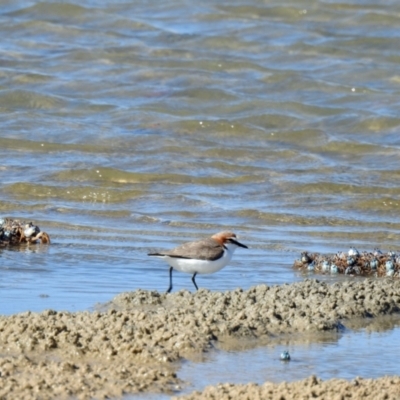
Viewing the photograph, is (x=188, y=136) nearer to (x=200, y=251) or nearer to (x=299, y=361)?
(x=200, y=251)

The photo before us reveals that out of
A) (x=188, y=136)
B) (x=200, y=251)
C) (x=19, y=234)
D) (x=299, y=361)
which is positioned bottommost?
(x=299, y=361)

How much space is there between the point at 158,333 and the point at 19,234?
3.61 m

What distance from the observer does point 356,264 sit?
26.6 feet

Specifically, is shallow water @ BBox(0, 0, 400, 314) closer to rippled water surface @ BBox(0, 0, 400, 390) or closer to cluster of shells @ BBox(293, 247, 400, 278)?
rippled water surface @ BBox(0, 0, 400, 390)

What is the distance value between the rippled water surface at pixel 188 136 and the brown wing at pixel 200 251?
366mm

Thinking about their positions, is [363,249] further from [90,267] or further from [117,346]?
[117,346]

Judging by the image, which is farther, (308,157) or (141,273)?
(308,157)

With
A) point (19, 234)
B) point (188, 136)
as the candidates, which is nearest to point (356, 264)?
point (19, 234)

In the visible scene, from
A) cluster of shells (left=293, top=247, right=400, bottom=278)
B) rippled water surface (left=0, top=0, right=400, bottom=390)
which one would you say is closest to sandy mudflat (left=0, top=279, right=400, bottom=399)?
rippled water surface (left=0, top=0, right=400, bottom=390)

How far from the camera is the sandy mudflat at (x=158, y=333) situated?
4719 millimetres

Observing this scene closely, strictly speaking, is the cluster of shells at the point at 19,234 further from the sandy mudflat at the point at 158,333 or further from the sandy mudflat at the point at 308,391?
the sandy mudflat at the point at 308,391

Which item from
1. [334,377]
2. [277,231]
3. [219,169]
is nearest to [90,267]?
[277,231]

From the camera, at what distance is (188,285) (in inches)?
301

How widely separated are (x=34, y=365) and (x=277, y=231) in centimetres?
541
